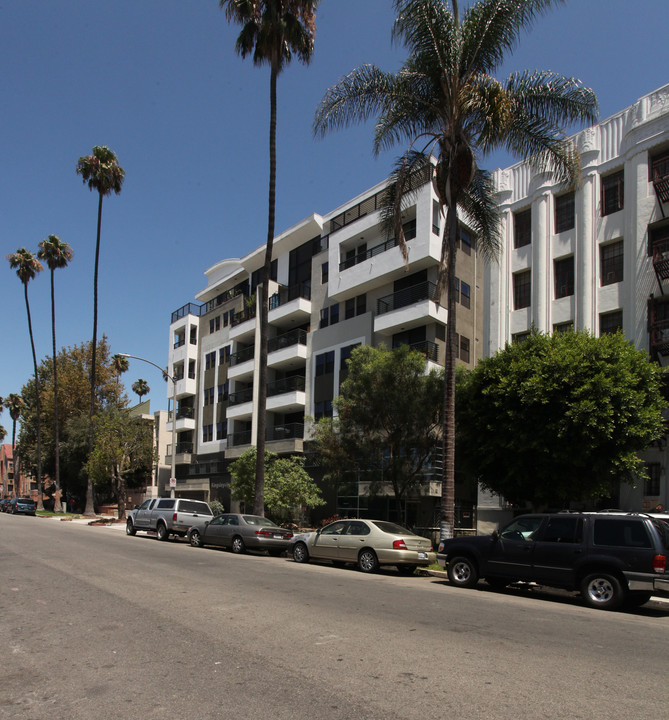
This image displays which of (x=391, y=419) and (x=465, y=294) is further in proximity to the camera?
(x=465, y=294)

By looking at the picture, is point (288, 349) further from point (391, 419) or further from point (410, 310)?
point (391, 419)

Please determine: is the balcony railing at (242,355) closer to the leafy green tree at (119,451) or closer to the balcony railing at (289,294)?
the balcony railing at (289,294)

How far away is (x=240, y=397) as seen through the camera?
43.3 metres

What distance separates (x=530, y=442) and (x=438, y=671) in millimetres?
13352

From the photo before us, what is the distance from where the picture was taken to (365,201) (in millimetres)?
35312

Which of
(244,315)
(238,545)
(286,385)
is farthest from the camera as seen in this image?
(244,315)

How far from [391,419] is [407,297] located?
413 inches

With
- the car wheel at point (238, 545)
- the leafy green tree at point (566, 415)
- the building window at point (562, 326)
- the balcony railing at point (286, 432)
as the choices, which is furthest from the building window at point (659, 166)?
the balcony railing at point (286, 432)

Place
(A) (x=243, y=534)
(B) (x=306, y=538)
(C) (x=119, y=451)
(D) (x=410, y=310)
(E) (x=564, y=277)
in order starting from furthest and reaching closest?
(C) (x=119, y=451) < (D) (x=410, y=310) < (E) (x=564, y=277) < (A) (x=243, y=534) < (B) (x=306, y=538)

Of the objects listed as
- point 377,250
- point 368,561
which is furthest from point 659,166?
point 368,561

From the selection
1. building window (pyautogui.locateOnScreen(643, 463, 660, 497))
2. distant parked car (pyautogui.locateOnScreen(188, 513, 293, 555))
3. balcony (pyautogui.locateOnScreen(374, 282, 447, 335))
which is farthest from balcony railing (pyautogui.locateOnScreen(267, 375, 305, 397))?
building window (pyautogui.locateOnScreen(643, 463, 660, 497))

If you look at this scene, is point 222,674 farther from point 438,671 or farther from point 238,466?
point 238,466

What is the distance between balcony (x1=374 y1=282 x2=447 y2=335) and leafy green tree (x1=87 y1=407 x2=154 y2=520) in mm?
22212

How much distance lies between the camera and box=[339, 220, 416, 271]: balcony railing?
32219 millimetres
